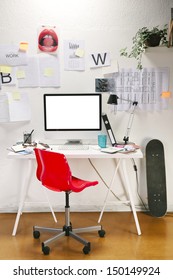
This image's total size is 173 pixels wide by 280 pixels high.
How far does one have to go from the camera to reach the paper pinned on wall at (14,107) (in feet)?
12.5

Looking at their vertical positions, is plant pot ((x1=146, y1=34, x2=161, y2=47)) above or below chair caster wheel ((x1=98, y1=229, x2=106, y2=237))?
above

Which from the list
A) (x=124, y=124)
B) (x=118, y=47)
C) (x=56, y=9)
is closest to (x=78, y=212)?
(x=124, y=124)

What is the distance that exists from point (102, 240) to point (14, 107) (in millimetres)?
1567

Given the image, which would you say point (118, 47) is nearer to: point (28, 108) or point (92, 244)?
point (28, 108)

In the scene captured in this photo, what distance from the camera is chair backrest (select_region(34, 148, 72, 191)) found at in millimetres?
3002

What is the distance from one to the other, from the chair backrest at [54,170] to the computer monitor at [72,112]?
2.28ft

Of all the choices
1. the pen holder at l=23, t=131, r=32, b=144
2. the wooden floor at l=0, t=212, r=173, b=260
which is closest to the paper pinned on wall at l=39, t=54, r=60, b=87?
the pen holder at l=23, t=131, r=32, b=144

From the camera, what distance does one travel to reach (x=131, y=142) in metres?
3.87

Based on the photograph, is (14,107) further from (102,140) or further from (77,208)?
(77,208)

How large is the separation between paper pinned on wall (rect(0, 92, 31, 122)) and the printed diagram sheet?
0.92 m

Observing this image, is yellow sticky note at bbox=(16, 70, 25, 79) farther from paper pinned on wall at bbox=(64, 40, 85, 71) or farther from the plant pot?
the plant pot

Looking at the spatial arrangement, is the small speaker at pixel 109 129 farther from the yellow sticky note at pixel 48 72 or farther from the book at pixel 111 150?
the yellow sticky note at pixel 48 72
